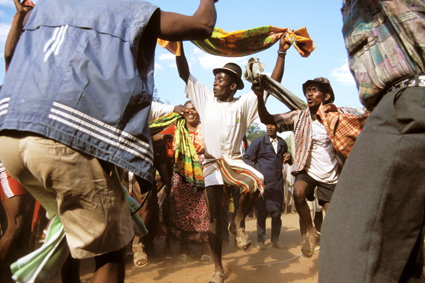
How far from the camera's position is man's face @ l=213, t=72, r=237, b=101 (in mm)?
4609

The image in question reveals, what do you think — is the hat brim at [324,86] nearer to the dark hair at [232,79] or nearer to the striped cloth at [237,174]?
the dark hair at [232,79]

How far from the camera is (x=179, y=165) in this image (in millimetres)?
5109

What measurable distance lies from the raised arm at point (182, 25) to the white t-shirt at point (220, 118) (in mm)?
2523

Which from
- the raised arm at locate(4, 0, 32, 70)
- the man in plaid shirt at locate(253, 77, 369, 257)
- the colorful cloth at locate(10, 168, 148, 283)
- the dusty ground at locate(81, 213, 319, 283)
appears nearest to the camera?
the colorful cloth at locate(10, 168, 148, 283)

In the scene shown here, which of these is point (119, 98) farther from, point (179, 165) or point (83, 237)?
point (179, 165)

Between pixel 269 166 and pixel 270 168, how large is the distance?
2.0 inches

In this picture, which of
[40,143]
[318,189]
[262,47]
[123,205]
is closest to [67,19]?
[40,143]

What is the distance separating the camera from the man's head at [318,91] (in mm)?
5039

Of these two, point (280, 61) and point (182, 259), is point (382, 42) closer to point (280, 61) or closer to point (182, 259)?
point (280, 61)

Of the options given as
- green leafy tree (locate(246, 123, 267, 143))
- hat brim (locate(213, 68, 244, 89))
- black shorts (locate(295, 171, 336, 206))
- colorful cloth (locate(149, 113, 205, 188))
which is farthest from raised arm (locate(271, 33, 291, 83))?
green leafy tree (locate(246, 123, 267, 143))

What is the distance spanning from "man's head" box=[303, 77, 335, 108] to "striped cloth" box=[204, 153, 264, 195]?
62.6 inches

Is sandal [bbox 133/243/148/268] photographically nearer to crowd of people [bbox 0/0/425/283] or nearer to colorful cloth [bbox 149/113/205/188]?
colorful cloth [bbox 149/113/205/188]

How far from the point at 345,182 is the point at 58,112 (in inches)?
50.2

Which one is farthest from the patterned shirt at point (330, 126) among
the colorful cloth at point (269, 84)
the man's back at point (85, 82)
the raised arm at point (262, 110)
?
the man's back at point (85, 82)
